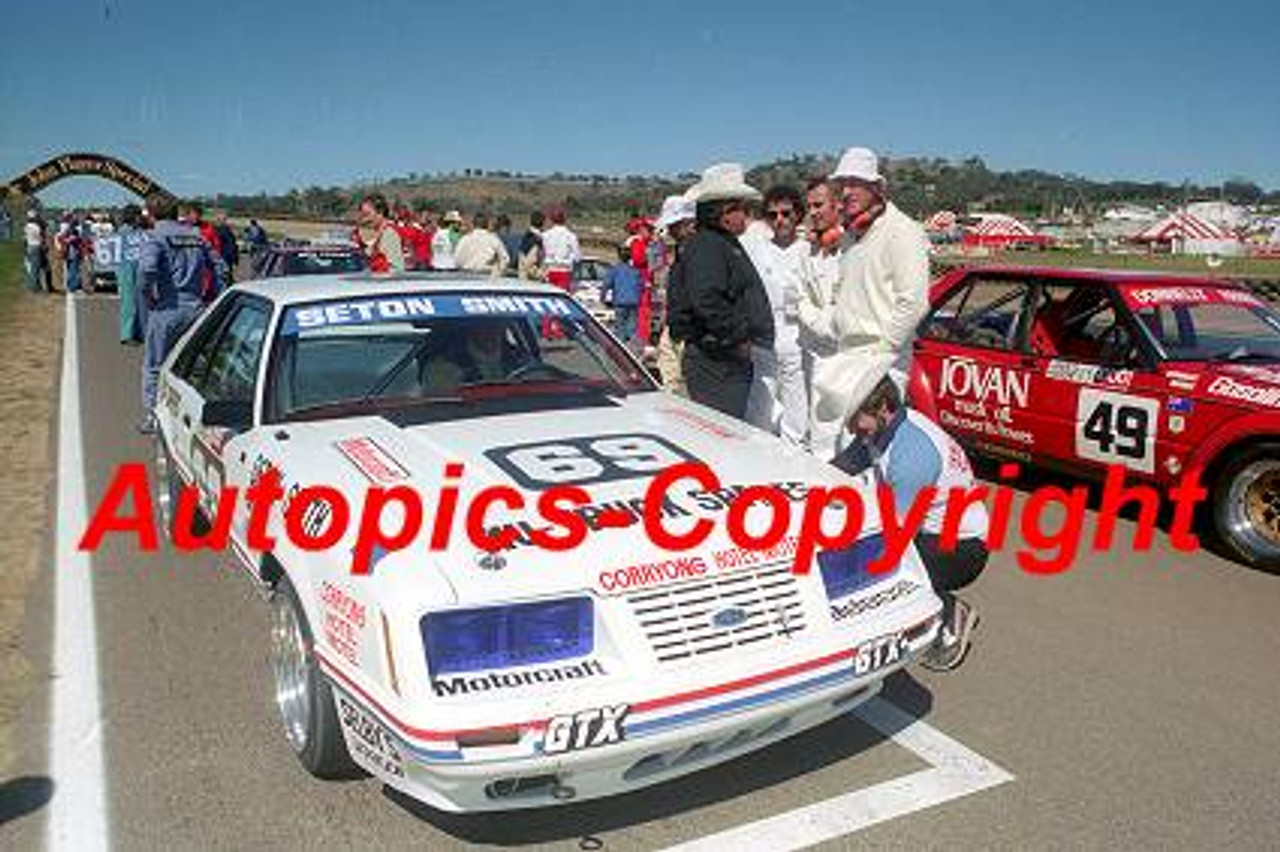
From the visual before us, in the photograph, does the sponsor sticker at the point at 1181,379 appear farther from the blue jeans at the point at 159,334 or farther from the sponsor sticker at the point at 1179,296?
the blue jeans at the point at 159,334

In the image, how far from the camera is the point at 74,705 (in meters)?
3.85

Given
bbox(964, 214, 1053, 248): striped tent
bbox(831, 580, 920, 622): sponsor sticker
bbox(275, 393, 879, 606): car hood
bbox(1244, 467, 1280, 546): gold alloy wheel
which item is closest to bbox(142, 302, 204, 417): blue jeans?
bbox(275, 393, 879, 606): car hood

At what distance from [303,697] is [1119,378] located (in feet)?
15.6

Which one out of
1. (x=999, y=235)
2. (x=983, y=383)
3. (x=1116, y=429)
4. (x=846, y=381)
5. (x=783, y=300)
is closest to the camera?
(x=846, y=381)

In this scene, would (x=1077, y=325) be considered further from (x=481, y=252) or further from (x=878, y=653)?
(x=481, y=252)

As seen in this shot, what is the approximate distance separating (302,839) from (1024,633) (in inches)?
116

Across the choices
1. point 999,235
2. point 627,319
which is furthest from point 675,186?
point 627,319

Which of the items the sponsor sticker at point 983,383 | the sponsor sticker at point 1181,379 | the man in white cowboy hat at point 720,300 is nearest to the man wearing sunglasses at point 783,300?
the man in white cowboy hat at point 720,300

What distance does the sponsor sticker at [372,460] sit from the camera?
3.36 m

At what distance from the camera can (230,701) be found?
3.88 metres

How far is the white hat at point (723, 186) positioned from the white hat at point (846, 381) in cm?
97

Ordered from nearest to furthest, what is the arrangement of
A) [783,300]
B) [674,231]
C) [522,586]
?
[522,586]
[783,300]
[674,231]

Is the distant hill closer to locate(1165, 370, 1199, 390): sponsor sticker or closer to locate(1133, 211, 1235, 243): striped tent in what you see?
locate(1133, 211, 1235, 243): striped tent

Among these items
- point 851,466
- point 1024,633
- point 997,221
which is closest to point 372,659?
point 851,466
